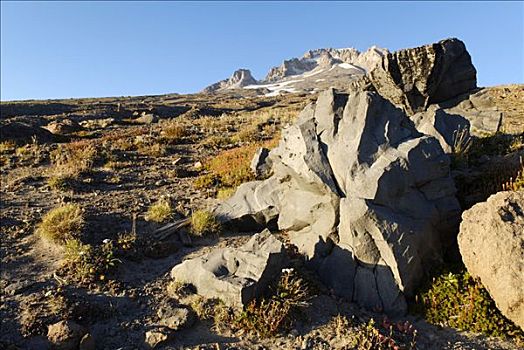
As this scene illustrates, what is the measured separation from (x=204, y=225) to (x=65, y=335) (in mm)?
3859

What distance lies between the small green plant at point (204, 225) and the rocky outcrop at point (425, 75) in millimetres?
12278

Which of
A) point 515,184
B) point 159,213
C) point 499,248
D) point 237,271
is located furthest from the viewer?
point 159,213

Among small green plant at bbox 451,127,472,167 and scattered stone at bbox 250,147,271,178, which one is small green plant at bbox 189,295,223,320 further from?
small green plant at bbox 451,127,472,167

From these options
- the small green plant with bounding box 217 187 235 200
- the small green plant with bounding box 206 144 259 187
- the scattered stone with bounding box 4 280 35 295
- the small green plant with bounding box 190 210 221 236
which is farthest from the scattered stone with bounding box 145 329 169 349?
the small green plant with bounding box 206 144 259 187

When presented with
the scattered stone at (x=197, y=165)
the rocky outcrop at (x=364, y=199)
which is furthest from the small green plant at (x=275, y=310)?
the scattered stone at (x=197, y=165)

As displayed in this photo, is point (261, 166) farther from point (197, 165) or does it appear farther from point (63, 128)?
point (63, 128)

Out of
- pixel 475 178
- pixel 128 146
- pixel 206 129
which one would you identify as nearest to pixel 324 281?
pixel 475 178

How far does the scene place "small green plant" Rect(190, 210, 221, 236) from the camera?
895 centimetres

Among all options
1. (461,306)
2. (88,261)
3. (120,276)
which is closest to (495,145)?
(461,306)

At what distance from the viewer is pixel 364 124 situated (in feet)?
25.9

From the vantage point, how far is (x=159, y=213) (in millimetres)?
9484

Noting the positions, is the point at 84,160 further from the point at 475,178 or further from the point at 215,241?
the point at 475,178

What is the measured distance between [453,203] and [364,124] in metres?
2.34

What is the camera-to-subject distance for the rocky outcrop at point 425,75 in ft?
56.3
